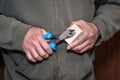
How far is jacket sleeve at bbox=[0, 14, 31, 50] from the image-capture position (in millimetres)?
1006

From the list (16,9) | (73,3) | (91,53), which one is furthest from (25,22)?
(91,53)

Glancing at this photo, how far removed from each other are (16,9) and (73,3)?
237mm

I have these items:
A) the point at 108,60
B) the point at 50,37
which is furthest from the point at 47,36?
the point at 108,60

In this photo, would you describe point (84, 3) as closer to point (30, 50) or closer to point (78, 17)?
point (78, 17)

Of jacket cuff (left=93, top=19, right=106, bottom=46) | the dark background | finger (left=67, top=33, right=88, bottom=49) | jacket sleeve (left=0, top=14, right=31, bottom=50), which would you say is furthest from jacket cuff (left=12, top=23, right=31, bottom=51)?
the dark background

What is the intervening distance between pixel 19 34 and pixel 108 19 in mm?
404

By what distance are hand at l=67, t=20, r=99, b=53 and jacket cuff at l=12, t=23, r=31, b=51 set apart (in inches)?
7.2

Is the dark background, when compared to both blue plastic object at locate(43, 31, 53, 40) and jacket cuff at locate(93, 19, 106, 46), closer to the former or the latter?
jacket cuff at locate(93, 19, 106, 46)

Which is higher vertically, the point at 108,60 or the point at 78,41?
the point at 78,41

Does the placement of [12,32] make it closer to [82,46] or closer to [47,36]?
[47,36]

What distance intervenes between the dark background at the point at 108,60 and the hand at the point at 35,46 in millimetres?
1111

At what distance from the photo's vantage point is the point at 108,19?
113cm

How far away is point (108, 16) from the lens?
1.14m

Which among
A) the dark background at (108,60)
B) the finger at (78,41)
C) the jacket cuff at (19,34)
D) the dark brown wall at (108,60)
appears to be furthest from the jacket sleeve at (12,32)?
the dark brown wall at (108,60)
